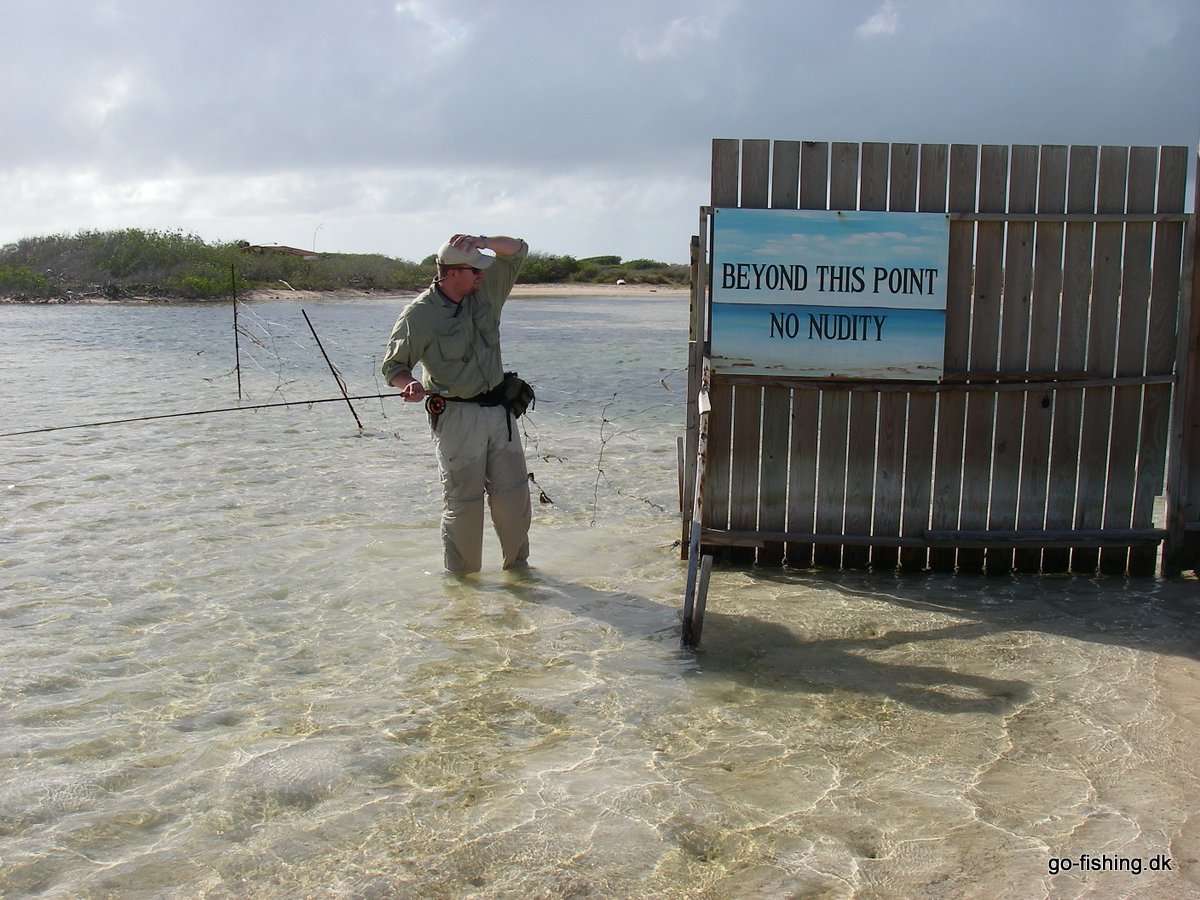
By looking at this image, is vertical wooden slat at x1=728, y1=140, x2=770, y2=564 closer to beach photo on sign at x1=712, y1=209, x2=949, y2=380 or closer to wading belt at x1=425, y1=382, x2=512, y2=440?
beach photo on sign at x1=712, y1=209, x2=949, y2=380

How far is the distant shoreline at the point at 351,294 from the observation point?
43.7 m

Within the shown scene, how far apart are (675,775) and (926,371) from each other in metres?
3.24

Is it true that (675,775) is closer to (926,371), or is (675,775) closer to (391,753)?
(391,753)

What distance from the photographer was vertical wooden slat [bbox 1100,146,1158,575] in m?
6.13

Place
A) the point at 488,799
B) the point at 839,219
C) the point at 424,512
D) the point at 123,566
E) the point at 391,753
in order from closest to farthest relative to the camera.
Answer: the point at 488,799
the point at 391,753
the point at 839,219
the point at 123,566
the point at 424,512

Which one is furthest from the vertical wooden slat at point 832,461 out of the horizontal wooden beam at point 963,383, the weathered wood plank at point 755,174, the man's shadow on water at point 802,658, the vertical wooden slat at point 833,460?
the weathered wood plank at point 755,174

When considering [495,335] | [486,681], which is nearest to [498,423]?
[495,335]

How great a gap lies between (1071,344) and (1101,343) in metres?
0.17

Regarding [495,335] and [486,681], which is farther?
[495,335]

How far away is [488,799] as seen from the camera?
12.6ft

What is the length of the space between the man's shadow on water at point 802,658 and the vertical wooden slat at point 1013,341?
39.4 inches

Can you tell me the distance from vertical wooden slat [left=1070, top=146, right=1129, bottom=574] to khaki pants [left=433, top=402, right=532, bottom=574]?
3.35 m

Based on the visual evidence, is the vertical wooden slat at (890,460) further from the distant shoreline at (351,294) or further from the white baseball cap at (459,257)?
the distant shoreline at (351,294)

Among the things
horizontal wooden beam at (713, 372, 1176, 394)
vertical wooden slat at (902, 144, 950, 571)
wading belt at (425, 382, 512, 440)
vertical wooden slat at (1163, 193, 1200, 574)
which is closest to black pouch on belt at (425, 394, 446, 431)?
wading belt at (425, 382, 512, 440)
